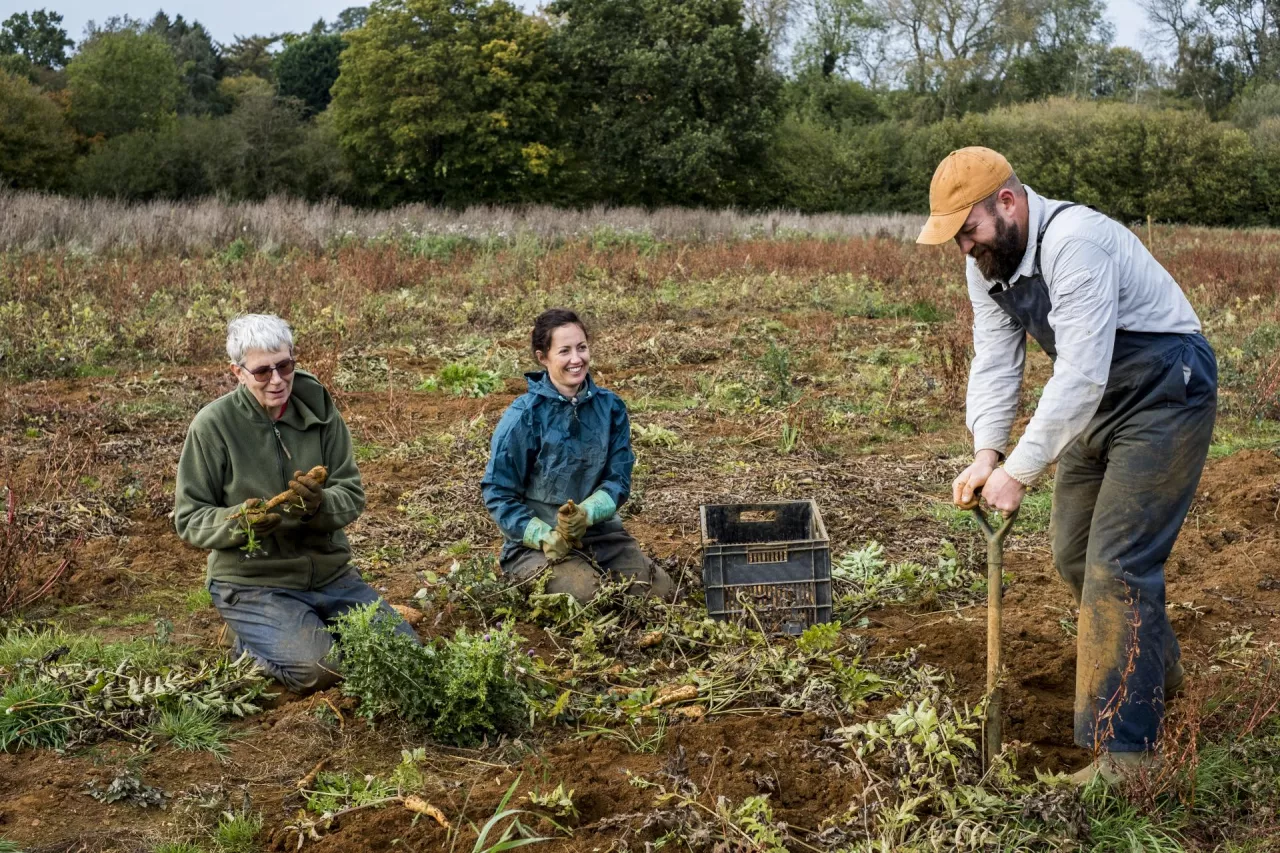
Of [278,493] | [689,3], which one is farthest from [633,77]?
[278,493]

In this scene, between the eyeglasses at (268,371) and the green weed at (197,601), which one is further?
the green weed at (197,601)

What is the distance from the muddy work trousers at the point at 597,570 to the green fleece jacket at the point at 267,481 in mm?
763

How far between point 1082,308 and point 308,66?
51.4 metres

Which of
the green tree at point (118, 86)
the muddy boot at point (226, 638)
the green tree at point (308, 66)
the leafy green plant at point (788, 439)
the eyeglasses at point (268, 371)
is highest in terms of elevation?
the green tree at point (308, 66)

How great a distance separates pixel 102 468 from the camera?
6930 mm

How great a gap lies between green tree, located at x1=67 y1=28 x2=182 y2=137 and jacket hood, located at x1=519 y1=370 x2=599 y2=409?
32.1 m

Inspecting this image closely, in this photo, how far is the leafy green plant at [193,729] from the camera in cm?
371

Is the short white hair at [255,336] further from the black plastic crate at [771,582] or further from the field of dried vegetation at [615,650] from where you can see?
the black plastic crate at [771,582]

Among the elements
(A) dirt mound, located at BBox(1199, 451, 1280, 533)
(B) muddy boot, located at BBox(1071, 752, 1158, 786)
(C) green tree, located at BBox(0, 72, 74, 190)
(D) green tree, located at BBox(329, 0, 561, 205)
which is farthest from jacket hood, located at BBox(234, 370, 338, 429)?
(D) green tree, located at BBox(329, 0, 561, 205)

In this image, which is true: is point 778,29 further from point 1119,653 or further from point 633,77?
point 1119,653

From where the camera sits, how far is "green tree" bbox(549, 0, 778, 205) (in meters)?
34.6

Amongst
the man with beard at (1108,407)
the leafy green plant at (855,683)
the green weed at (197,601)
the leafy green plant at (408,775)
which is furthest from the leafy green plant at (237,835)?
the man with beard at (1108,407)

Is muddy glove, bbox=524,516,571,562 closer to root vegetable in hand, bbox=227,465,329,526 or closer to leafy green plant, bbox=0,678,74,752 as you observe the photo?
root vegetable in hand, bbox=227,465,329,526

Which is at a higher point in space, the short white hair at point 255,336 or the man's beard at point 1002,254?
the man's beard at point 1002,254
